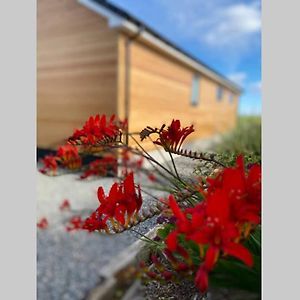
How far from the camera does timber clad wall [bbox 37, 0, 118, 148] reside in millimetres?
3486

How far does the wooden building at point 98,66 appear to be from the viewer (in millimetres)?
3391

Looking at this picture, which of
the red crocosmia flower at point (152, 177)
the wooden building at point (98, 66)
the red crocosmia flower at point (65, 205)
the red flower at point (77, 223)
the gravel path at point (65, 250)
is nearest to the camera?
the red crocosmia flower at point (152, 177)

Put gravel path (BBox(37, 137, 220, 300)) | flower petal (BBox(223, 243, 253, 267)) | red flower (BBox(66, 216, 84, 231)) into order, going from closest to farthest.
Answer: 1. flower petal (BBox(223, 243, 253, 267))
2. red flower (BBox(66, 216, 84, 231))
3. gravel path (BBox(37, 137, 220, 300))

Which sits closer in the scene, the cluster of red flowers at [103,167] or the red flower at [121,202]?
the red flower at [121,202]

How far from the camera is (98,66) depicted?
362 cm

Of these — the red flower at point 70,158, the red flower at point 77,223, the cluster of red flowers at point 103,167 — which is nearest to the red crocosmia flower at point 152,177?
the cluster of red flowers at point 103,167

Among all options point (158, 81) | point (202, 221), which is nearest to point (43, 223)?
point (202, 221)

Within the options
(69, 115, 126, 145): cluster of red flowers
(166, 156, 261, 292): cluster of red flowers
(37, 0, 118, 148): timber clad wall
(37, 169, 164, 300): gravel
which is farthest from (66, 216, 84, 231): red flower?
(37, 0, 118, 148): timber clad wall

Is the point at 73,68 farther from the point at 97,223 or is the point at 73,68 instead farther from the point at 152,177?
the point at 97,223

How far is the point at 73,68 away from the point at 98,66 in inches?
16.2

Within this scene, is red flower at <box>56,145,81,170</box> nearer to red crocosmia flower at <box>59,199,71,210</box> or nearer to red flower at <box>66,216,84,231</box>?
red flower at <box>66,216,84,231</box>

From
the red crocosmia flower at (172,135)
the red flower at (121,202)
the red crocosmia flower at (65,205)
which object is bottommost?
the red crocosmia flower at (65,205)

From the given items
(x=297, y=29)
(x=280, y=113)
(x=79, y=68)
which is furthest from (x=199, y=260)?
(x=79, y=68)

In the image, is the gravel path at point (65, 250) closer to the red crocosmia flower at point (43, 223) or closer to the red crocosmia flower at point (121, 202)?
the red crocosmia flower at point (43, 223)
